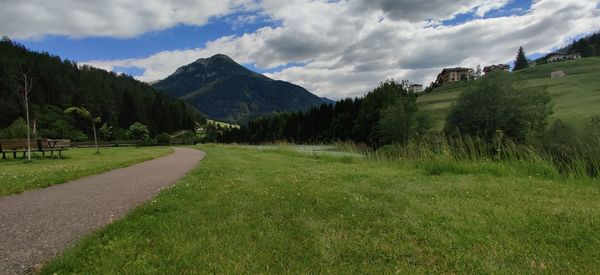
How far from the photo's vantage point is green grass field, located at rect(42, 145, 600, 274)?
3531 millimetres

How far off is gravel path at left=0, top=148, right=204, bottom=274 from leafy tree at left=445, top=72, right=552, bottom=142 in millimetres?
39453

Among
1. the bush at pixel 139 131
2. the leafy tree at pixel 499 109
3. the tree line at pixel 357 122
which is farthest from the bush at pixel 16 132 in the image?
the leafy tree at pixel 499 109

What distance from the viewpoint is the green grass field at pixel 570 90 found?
50.5 meters

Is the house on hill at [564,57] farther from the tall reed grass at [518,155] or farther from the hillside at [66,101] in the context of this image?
the tall reed grass at [518,155]

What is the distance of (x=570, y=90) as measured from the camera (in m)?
81.1

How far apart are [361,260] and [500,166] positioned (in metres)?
7.78

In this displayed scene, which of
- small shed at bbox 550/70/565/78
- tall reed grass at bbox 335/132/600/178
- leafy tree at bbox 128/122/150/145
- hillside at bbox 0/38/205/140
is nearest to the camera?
tall reed grass at bbox 335/132/600/178

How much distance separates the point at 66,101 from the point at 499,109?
376 feet

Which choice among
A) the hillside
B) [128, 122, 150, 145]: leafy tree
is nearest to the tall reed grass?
[128, 122, 150, 145]: leafy tree

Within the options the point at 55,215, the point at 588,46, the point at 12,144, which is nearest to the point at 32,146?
the point at 12,144

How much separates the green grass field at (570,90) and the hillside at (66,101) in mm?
89378

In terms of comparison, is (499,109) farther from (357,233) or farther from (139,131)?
(139,131)

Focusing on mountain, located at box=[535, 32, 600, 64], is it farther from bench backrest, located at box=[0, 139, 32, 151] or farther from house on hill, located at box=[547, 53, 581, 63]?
bench backrest, located at box=[0, 139, 32, 151]

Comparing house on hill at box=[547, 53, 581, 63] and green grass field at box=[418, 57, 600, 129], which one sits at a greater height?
house on hill at box=[547, 53, 581, 63]
